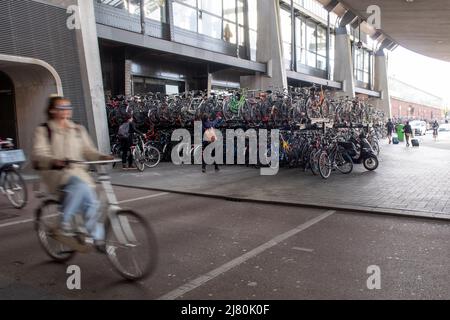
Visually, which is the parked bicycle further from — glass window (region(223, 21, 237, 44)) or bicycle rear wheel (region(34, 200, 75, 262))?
glass window (region(223, 21, 237, 44))

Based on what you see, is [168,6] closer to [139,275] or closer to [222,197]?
[222,197]

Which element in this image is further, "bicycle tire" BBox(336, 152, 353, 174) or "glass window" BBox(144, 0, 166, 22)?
"glass window" BBox(144, 0, 166, 22)

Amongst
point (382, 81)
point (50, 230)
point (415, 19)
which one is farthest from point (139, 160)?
point (382, 81)

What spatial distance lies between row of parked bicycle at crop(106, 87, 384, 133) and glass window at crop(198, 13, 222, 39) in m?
6.35

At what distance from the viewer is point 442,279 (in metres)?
4.06

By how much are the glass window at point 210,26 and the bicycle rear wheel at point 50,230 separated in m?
17.5

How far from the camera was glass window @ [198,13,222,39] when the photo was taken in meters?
20.9

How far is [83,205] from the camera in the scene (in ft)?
13.8

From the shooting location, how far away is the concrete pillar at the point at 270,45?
919 inches

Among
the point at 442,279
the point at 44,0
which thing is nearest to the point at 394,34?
the point at 44,0

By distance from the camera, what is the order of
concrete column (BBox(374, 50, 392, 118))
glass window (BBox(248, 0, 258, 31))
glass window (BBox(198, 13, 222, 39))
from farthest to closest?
concrete column (BBox(374, 50, 392, 118)), glass window (BBox(248, 0, 258, 31)), glass window (BBox(198, 13, 222, 39))

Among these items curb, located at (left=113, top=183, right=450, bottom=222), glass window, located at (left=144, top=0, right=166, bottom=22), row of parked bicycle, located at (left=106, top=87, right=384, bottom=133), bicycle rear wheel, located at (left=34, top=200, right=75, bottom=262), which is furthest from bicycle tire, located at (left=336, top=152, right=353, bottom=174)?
glass window, located at (left=144, top=0, right=166, bottom=22)

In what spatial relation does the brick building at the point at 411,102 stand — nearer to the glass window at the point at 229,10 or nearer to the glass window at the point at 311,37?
the glass window at the point at 311,37

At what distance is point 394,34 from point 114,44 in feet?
42.7
